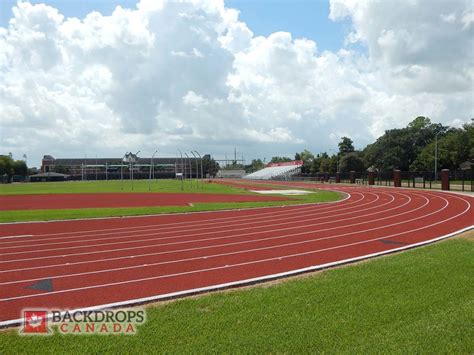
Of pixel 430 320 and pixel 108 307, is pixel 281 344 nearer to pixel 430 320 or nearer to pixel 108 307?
pixel 430 320

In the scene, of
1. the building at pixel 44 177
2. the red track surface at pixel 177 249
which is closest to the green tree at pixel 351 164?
the red track surface at pixel 177 249

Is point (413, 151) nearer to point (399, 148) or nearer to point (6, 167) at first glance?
point (399, 148)

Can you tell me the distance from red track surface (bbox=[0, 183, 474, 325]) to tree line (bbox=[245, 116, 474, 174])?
51.8 metres

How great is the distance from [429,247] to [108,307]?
8.38 meters

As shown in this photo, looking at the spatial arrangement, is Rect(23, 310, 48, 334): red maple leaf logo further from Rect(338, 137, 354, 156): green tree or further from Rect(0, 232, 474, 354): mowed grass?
Rect(338, 137, 354, 156): green tree

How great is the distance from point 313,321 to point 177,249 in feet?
22.1

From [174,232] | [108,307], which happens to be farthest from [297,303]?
[174,232]

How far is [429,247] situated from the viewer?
11.1 meters

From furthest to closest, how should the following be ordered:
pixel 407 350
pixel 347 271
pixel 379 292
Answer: pixel 347 271 < pixel 379 292 < pixel 407 350

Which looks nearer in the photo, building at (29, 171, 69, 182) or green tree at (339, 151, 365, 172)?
green tree at (339, 151, 365, 172)

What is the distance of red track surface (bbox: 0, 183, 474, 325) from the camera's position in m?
7.96

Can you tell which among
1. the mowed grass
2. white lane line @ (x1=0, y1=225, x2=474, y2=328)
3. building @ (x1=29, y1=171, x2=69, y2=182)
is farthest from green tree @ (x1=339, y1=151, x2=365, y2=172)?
the mowed grass

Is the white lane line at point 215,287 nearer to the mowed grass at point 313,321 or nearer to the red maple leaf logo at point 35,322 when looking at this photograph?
the red maple leaf logo at point 35,322

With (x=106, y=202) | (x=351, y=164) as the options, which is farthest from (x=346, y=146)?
(x=106, y=202)
